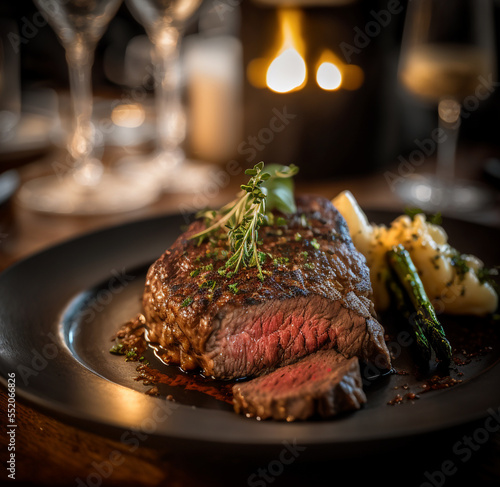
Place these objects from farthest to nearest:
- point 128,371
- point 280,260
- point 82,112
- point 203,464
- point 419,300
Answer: point 82,112 → point 419,300 → point 280,260 → point 128,371 → point 203,464

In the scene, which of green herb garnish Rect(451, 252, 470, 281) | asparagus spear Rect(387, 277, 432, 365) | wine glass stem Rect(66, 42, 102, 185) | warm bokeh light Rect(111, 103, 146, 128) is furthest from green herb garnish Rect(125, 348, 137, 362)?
warm bokeh light Rect(111, 103, 146, 128)

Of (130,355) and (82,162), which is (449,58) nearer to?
(82,162)

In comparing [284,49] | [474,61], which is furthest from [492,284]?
[284,49]

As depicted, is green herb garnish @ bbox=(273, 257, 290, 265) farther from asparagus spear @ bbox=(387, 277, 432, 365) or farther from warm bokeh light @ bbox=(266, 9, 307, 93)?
warm bokeh light @ bbox=(266, 9, 307, 93)

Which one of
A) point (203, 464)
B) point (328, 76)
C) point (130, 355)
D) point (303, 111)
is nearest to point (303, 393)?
point (203, 464)

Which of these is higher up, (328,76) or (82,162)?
(328,76)
